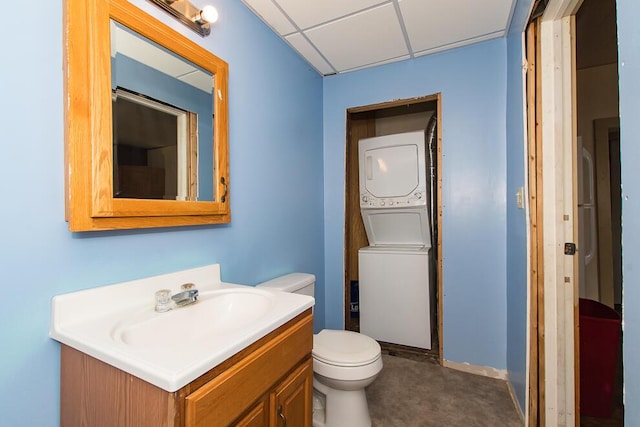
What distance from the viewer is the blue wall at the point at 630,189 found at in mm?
581

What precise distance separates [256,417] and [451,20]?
2.26m

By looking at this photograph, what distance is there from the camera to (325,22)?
1.78 m

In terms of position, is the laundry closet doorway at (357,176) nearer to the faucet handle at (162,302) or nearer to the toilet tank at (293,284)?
the toilet tank at (293,284)

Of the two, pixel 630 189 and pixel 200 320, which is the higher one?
pixel 630 189

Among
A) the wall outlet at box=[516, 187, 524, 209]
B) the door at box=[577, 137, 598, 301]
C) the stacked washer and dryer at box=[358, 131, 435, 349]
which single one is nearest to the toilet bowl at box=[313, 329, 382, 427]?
the stacked washer and dryer at box=[358, 131, 435, 349]

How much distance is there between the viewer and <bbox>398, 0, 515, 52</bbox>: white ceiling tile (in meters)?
1.64

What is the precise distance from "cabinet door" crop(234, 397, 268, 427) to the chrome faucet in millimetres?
453

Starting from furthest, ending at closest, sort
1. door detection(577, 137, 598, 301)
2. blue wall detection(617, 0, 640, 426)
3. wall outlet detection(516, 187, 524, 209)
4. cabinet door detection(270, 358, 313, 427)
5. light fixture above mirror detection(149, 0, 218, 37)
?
door detection(577, 137, 598, 301) < wall outlet detection(516, 187, 524, 209) < light fixture above mirror detection(149, 0, 218, 37) < cabinet door detection(270, 358, 313, 427) < blue wall detection(617, 0, 640, 426)

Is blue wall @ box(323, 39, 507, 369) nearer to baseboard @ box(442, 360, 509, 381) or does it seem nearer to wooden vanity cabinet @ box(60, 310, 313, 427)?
baseboard @ box(442, 360, 509, 381)

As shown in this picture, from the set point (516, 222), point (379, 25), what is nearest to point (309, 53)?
point (379, 25)

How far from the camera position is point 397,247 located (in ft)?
8.39

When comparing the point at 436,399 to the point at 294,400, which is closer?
the point at 294,400

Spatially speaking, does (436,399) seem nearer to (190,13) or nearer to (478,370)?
(478,370)

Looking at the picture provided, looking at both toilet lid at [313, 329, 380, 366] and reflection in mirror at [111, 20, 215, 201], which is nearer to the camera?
reflection in mirror at [111, 20, 215, 201]
